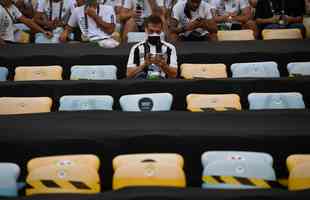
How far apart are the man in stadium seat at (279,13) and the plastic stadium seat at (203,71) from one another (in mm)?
2205

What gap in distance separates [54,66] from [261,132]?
109 inches

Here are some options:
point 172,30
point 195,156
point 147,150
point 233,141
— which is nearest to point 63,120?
point 147,150

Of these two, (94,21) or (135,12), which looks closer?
(94,21)

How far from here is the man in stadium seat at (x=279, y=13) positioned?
7.63 metres

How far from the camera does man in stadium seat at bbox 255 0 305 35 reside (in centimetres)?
763

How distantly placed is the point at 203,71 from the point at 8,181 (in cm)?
290

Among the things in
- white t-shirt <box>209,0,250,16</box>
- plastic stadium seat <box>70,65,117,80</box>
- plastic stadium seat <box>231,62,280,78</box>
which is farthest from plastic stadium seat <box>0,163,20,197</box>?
white t-shirt <box>209,0,250,16</box>

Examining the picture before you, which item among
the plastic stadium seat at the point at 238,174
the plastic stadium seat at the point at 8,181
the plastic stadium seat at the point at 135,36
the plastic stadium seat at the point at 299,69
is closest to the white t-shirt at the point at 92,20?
the plastic stadium seat at the point at 135,36

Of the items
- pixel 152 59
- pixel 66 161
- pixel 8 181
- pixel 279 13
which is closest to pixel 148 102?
pixel 152 59

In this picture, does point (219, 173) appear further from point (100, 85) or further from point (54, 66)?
point (54, 66)

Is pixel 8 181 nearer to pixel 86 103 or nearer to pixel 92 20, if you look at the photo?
pixel 86 103

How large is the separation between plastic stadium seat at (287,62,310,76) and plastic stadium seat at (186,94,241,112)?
1.26m

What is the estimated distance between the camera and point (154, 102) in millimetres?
4719

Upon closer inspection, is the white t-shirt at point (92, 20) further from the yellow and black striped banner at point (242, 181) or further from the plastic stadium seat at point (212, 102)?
the yellow and black striped banner at point (242, 181)
